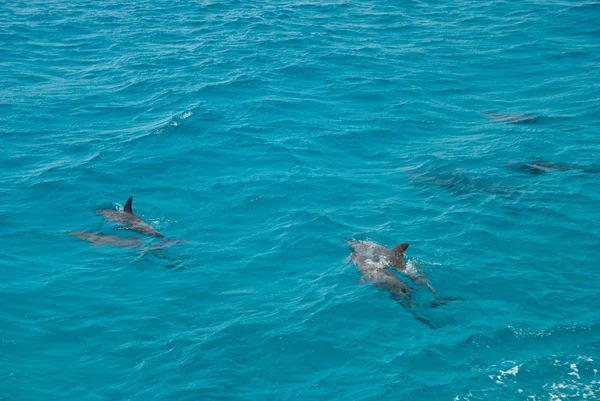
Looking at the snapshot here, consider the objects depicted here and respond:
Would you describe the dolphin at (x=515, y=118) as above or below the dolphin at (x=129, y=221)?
above

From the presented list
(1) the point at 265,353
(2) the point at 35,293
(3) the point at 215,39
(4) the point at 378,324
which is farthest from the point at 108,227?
(3) the point at 215,39

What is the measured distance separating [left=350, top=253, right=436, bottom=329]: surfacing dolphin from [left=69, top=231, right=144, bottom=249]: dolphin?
5298 millimetres

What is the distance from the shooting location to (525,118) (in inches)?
966

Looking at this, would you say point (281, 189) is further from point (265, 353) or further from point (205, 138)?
point (265, 353)

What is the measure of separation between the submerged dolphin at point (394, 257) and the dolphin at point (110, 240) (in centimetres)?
535

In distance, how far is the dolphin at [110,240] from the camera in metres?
17.9

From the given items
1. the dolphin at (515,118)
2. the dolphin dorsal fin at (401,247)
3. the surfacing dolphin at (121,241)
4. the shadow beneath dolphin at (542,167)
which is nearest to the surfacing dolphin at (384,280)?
the dolphin dorsal fin at (401,247)

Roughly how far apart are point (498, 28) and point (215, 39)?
518 inches

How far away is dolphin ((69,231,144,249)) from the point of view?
17859mm

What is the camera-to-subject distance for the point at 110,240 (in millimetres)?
18016

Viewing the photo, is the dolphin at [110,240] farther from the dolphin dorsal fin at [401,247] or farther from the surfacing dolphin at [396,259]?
the dolphin dorsal fin at [401,247]

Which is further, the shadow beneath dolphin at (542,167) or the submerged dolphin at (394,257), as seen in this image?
the shadow beneath dolphin at (542,167)

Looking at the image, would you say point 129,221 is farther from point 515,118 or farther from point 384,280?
point 515,118

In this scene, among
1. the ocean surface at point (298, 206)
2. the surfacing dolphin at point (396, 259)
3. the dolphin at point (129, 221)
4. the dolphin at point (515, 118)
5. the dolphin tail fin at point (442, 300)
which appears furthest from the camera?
the dolphin at point (515, 118)
